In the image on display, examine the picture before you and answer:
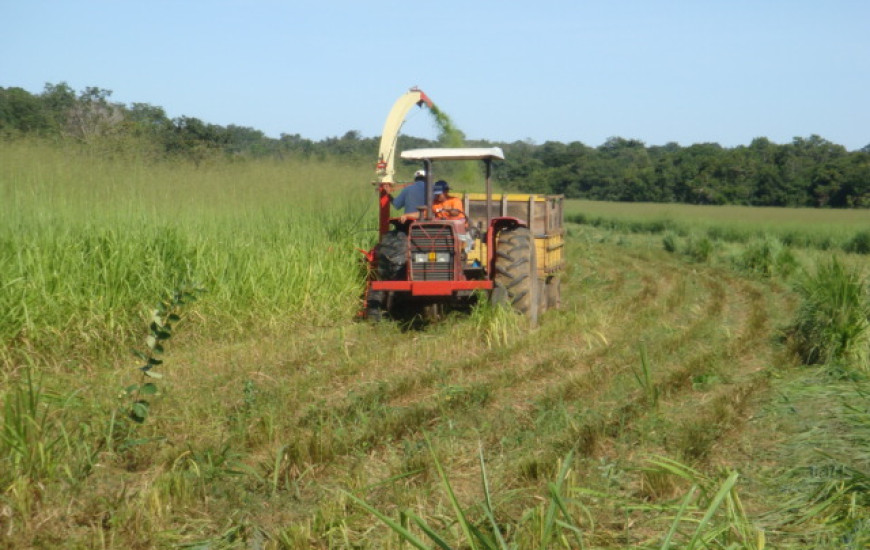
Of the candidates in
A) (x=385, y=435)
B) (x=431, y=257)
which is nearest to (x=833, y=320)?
(x=431, y=257)

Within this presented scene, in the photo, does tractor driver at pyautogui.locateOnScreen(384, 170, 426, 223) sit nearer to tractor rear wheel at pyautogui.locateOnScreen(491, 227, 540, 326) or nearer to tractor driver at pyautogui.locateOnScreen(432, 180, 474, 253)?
tractor driver at pyautogui.locateOnScreen(432, 180, 474, 253)

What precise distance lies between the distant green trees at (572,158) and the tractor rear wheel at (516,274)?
431cm

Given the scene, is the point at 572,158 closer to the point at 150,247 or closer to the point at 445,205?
the point at 445,205

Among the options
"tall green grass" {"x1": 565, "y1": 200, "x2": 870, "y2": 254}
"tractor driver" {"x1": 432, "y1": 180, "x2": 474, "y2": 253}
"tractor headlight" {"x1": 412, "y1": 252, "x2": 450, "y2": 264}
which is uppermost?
"tractor driver" {"x1": 432, "y1": 180, "x2": 474, "y2": 253}

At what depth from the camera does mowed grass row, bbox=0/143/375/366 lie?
23.6 feet

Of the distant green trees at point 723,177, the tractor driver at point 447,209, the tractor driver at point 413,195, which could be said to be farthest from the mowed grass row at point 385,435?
the distant green trees at point 723,177

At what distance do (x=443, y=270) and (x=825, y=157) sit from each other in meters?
54.4

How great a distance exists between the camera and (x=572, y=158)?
198 feet

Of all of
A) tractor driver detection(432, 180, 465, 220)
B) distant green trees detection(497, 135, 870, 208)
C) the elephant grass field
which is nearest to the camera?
the elephant grass field

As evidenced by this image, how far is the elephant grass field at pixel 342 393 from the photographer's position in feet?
12.2

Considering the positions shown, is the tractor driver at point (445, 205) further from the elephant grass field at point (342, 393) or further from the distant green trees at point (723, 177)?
the distant green trees at point (723, 177)

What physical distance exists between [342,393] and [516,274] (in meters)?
3.22

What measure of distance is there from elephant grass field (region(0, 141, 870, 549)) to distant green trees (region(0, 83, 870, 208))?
1.85ft

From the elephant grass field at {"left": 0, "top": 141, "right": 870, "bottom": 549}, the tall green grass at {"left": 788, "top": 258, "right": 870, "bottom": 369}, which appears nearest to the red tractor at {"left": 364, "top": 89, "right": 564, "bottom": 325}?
the elephant grass field at {"left": 0, "top": 141, "right": 870, "bottom": 549}
